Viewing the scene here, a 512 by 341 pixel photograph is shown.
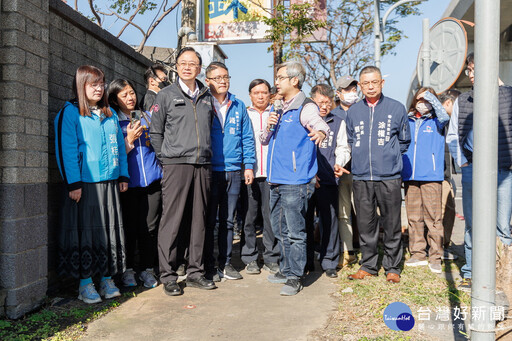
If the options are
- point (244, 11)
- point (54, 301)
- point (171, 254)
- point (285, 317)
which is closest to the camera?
point (285, 317)

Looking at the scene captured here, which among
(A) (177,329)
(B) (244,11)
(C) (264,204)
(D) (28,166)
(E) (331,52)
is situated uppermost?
(E) (331,52)

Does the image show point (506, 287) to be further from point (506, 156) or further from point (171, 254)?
point (171, 254)

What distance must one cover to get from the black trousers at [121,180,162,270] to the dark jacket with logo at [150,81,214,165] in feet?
1.71

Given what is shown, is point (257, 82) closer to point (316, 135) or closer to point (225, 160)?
point (225, 160)

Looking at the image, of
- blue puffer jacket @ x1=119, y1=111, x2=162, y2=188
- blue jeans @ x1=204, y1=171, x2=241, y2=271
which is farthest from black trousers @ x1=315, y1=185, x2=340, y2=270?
blue puffer jacket @ x1=119, y1=111, x2=162, y2=188

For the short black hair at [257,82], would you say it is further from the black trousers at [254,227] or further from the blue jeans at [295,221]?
the blue jeans at [295,221]

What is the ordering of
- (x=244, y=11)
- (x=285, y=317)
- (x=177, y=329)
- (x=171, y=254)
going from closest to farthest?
(x=177, y=329)
(x=285, y=317)
(x=171, y=254)
(x=244, y=11)

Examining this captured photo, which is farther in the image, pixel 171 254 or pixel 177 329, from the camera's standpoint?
pixel 171 254

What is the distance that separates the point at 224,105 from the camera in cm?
509

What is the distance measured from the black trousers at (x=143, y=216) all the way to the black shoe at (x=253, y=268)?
3.58 ft

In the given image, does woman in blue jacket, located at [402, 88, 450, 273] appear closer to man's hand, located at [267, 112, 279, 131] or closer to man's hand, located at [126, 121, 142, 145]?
man's hand, located at [267, 112, 279, 131]

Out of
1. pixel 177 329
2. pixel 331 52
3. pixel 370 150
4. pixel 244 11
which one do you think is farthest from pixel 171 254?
pixel 331 52

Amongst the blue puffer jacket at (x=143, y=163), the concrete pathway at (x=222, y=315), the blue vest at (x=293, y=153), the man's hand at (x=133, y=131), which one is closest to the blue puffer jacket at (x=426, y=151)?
the blue vest at (x=293, y=153)

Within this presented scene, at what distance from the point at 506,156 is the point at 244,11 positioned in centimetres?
669
